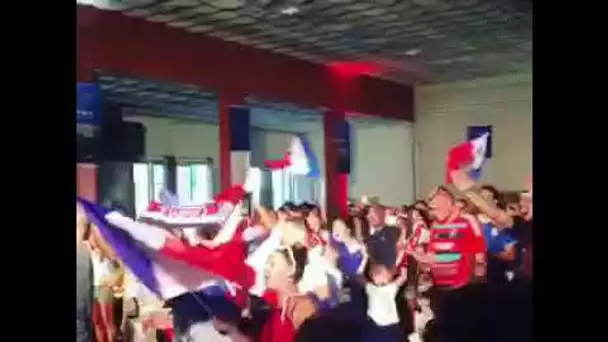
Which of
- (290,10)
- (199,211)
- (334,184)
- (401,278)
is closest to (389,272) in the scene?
(401,278)

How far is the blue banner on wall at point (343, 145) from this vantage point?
44.3 inches

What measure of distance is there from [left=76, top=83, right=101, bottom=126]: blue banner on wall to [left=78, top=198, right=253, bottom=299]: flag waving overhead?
107 millimetres

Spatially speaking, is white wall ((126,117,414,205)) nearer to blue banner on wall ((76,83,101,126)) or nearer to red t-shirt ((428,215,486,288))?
red t-shirt ((428,215,486,288))

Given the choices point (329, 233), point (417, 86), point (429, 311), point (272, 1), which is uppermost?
point (272, 1)

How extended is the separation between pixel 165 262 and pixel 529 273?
0.52 m

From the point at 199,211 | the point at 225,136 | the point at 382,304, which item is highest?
the point at 225,136

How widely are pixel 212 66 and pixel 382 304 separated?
410 mm

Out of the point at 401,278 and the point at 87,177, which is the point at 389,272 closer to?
the point at 401,278

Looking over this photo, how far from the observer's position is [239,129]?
1082mm

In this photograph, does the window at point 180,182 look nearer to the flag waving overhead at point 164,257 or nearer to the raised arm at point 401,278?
the flag waving overhead at point 164,257

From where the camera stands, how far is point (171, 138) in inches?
41.6

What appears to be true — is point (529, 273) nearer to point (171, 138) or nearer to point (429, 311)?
point (429, 311)

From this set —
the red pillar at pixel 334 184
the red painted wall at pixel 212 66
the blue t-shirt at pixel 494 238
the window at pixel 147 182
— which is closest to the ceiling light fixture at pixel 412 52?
the red painted wall at pixel 212 66
